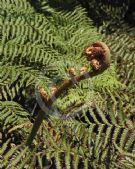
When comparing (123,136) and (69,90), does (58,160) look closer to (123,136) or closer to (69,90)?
(123,136)

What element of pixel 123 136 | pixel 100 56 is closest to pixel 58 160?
pixel 123 136

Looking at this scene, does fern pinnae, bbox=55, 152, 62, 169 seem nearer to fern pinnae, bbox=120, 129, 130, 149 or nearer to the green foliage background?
the green foliage background

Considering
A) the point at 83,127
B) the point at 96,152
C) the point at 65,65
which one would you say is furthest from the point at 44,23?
the point at 96,152

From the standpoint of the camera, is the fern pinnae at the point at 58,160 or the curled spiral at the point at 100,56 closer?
the curled spiral at the point at 100,56

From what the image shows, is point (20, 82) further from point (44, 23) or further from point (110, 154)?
point (110, 154)

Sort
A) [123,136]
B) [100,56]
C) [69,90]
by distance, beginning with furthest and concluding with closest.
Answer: [69,90]
[123,136]
[100,56]

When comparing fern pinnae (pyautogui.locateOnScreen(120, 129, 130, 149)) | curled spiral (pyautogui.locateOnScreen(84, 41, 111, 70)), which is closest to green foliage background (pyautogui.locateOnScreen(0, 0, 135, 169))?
fern pinnae (pyautogui.locateOnScreen(120, 129, 130, 149))

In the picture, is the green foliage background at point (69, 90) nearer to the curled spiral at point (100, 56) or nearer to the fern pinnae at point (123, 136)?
the fern pinnae at point (123, 136)

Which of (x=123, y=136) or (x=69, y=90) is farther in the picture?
(x=69, y=90)

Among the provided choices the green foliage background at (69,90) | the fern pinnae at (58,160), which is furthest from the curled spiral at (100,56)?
the fern pinnae at (58,160)
